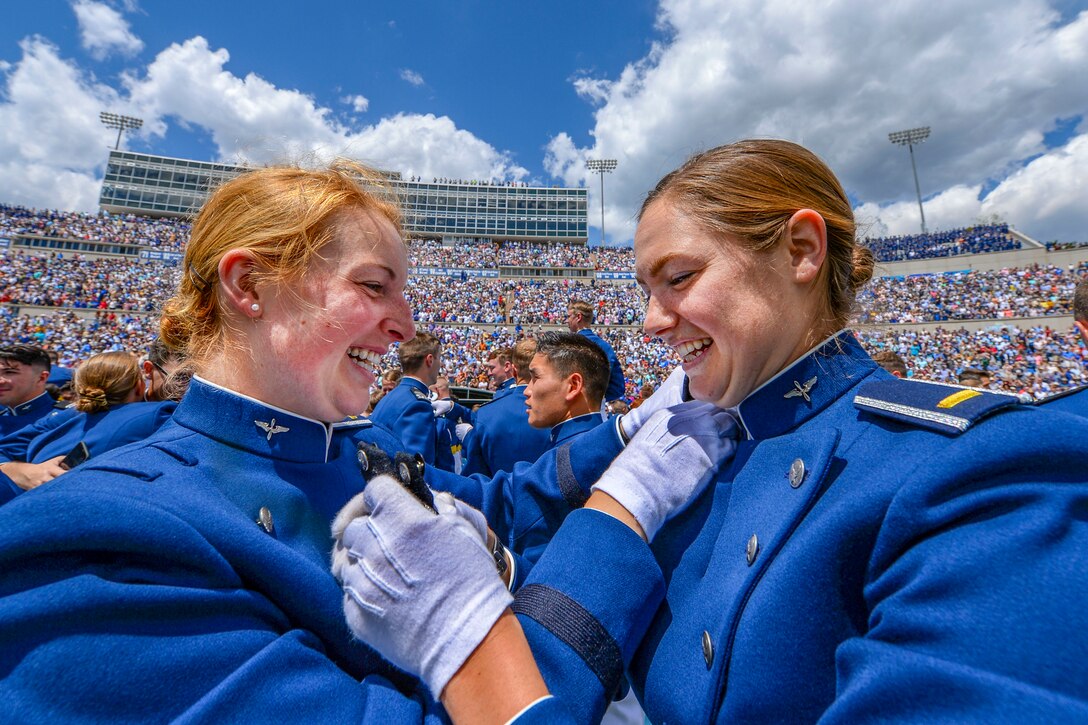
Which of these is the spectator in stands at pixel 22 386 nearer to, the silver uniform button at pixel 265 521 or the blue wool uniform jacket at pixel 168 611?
the blue wool uniform jacket at pixel 168 611

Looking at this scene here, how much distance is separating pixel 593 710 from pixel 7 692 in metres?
1.02

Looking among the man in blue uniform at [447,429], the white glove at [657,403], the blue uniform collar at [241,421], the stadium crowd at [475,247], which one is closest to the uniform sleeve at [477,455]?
the man in blue uniform at [447,429]

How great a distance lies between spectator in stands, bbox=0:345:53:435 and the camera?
602 centimetres

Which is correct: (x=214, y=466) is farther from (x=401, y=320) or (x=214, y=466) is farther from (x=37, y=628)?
(x=401, y=320)

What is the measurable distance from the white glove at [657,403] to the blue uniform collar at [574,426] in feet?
6.24

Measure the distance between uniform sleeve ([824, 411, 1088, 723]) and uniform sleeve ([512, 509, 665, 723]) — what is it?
0.48 meters

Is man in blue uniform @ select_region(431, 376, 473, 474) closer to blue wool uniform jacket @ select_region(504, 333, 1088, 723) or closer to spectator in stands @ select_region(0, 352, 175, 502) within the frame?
spectator in stands @ select_region(0, 352, 175, 502)

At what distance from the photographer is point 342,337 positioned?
5.33 feet

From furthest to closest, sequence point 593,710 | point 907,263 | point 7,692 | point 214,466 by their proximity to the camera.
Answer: point 907,263 → point 214,466 → point 593,710 → point 7,692

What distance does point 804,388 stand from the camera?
1.47m

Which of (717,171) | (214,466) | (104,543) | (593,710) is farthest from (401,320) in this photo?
(593,710)

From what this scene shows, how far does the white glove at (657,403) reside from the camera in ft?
7.02

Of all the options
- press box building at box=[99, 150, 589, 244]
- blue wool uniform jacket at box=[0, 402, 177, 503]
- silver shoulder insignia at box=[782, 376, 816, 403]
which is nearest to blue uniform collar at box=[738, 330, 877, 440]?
silver shoulder insignia at box=[782, 376, 816, 403]

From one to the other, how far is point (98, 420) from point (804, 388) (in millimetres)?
5250
